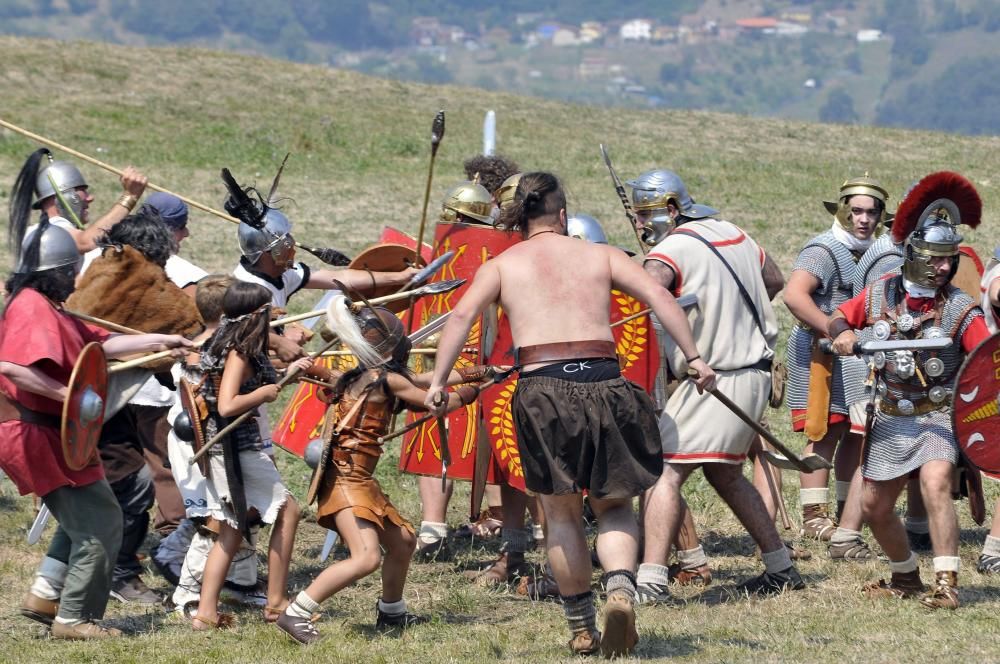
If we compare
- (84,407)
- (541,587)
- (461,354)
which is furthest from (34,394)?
(541,587)

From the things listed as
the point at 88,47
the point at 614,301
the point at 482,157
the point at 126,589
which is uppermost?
the point at 88,47

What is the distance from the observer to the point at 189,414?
20.4ft

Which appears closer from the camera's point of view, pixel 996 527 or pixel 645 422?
pixel 645 422

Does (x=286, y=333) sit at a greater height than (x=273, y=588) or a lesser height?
greater

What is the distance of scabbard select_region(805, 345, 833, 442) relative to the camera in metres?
7.50

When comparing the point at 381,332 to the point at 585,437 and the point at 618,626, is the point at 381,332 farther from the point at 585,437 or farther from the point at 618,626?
the point at 618,626

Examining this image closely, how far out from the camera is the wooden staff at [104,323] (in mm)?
5977

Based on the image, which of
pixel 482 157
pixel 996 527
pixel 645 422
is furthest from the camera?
pixel 482 157

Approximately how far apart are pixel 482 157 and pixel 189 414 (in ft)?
8.25

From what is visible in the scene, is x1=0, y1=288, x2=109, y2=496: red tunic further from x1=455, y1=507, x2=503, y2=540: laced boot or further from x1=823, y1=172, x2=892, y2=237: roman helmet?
x1=823, y1=172, x2=892, y2=237: roman helmet

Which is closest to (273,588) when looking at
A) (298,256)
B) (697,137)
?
(298,256)

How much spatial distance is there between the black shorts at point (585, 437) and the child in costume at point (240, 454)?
1.05 metres

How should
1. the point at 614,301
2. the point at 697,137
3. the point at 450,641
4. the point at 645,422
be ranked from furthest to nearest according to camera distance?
the point at 697,137
the point at 614,301
the point at 450,641
the point at 645,422

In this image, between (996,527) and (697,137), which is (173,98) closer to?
(697,137)
